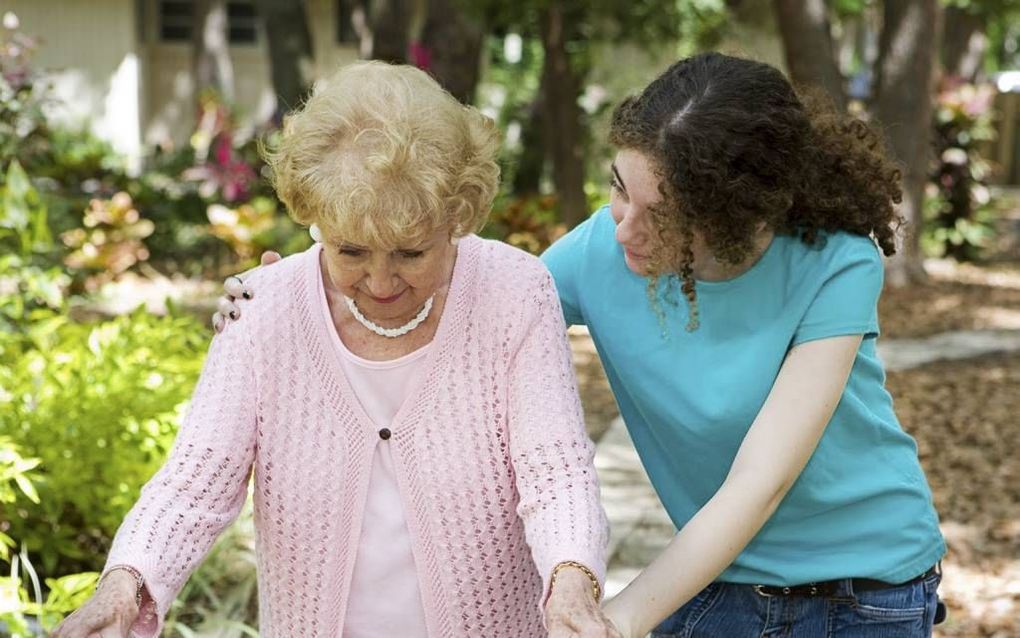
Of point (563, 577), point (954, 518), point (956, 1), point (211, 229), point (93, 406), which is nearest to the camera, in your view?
point (563, 577)

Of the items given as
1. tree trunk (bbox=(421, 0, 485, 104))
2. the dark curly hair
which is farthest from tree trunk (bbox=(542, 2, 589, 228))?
the dark curly hair

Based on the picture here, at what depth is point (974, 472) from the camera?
636 cm

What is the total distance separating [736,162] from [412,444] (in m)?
0.70

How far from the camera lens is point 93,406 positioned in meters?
4.15

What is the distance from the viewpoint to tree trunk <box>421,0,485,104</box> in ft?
34.5

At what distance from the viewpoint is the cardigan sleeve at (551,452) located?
2018mm

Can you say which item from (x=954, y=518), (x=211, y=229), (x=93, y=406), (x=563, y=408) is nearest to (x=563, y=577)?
(x=563, y=408)

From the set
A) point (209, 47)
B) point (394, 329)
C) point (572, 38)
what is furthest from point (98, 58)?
point (394, 329)

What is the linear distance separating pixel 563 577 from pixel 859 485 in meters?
0.70

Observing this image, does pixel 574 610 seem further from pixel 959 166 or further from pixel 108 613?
pixel 959 166

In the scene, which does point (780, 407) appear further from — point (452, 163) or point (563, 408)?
point (452, 163)

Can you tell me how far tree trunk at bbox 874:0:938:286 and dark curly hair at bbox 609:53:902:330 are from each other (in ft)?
30.6

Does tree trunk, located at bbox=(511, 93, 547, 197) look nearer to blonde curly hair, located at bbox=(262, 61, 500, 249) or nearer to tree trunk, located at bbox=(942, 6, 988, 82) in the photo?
tree trunk, located at bbox=(942, 6, 988, 82)

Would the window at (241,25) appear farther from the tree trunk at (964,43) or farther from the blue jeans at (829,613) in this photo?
the blue jeans at (829,613)
